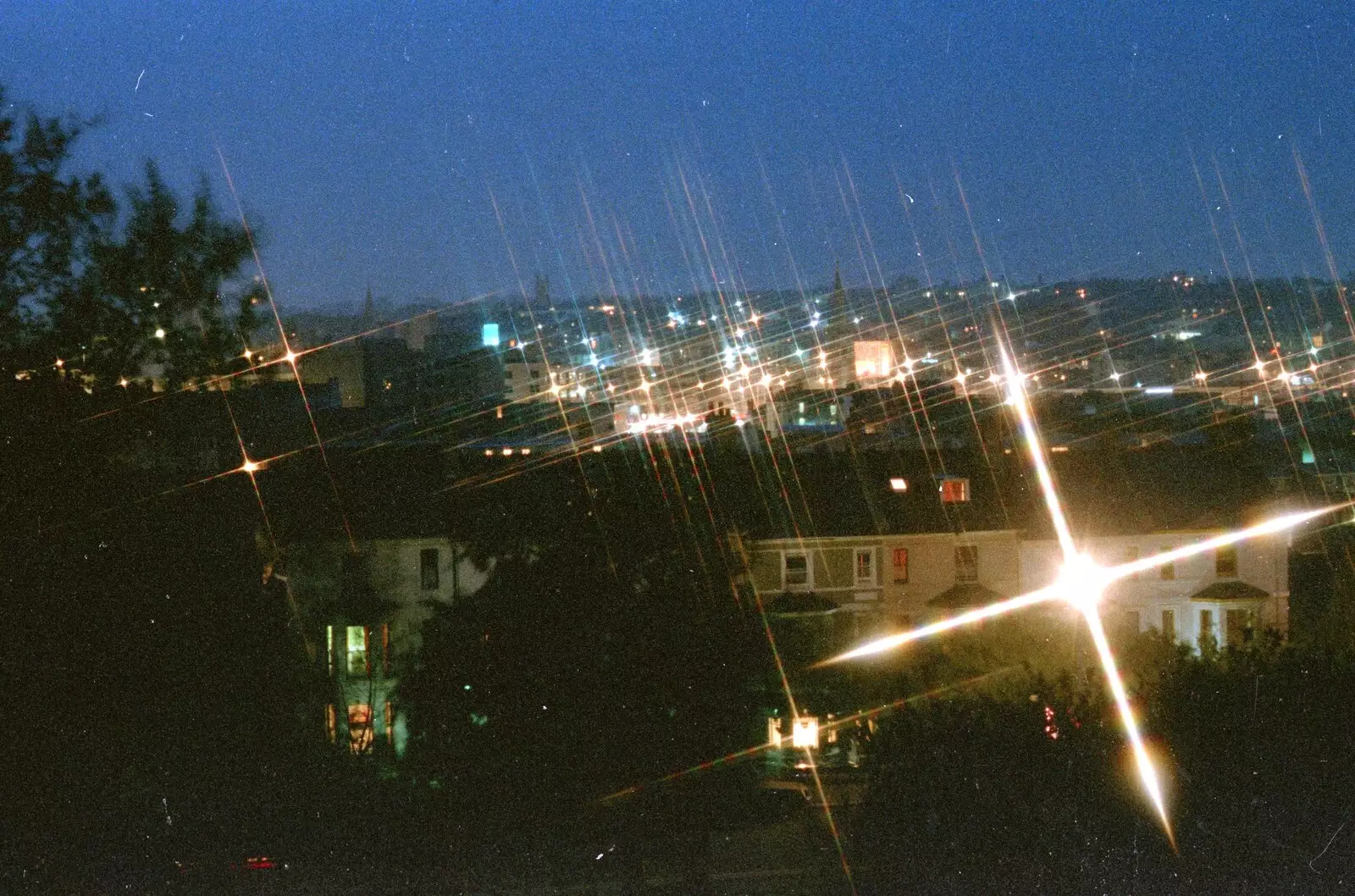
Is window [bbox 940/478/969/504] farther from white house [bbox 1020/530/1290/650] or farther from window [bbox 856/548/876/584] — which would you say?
window [bbox 856/548/876/584]

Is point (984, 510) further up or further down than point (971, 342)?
further down

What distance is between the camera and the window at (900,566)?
14.2m

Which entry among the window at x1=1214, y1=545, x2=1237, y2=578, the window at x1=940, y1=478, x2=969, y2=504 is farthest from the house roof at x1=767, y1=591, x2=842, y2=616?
the window at x1=1214, y1=545, x2=1237, y2=578

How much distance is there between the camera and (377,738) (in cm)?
1016

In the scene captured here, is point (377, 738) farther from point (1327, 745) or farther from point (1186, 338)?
point (1186, 338)

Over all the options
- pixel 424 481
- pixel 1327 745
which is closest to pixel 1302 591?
pixel 424 481

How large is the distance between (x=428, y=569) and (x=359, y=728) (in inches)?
84.5

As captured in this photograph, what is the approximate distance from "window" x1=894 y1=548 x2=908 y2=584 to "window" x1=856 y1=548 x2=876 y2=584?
31cm

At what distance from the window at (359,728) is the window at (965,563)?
22.9ft

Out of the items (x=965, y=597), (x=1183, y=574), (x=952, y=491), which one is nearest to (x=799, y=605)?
(x=965, y=597)

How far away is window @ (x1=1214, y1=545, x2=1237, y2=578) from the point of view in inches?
571

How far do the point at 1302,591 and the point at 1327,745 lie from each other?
40.9 ft

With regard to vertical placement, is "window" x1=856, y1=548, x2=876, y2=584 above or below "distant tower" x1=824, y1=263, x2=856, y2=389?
below

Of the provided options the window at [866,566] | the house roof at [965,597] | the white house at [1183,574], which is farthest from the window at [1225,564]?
the window at [866,566]
